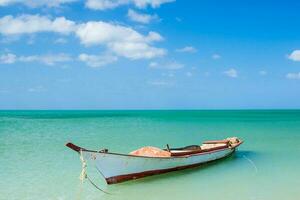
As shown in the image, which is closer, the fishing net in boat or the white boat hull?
the white boat hull

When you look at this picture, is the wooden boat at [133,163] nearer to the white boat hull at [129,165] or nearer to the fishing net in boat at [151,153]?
the white boat hull at [129,165]

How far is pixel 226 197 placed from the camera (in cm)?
1128

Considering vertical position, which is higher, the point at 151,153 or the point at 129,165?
the point at 151,153

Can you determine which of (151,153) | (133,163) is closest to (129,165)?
(133,163)

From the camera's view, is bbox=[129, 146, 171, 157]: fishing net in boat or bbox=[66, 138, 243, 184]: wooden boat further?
bbox=[129, 146, 171, 157]: fishing net in boat

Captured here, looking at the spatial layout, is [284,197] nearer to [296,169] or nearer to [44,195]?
[296,169]

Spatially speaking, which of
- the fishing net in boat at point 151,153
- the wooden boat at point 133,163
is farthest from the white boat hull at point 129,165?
the fishing net in boat at point 151,153

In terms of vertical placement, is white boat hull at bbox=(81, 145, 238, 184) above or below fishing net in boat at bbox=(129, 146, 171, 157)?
below

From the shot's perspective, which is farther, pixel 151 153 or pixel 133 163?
pixel 151 153

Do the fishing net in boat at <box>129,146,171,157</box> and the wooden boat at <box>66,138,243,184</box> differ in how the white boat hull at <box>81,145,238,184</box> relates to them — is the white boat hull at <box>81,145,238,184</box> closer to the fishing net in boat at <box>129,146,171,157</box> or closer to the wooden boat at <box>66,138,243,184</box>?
the wooden boat at <box>66,138,243,184</box>

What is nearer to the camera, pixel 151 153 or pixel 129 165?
pixel 129 165

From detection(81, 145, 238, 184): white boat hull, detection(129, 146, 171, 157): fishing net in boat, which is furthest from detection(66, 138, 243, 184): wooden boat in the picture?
detection(129, 146, 171, 157): fishing net in boat

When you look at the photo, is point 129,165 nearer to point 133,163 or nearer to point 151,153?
point 133,163

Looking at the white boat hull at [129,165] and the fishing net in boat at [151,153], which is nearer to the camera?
the white boat hull at [129,165]
